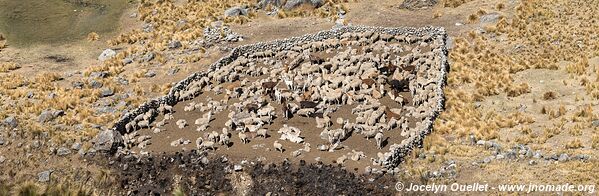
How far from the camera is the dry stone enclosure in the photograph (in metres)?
32.8

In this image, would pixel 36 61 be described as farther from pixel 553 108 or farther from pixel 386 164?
pixel 553 108

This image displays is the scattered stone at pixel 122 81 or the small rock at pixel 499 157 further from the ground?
the small rock at pixel 499 157

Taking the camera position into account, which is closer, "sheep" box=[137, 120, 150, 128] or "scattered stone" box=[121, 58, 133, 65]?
"sheep" box=[137, 120, 150, 128]

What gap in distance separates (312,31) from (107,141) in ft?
70.1

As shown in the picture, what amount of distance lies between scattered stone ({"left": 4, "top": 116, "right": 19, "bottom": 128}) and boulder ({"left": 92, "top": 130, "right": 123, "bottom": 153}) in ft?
19.5

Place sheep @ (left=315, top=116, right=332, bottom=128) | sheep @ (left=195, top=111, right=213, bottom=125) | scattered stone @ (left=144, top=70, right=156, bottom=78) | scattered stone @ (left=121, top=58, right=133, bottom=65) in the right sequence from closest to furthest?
sheep @ (left=315, top=116, right=332, bottom=128) < sheep @ (left=195, top=111, right=213, bottom=125) < scattered stone @ (left=144, top=70, right=156, bottom=78) < scattered stone @ (left=121, top=58, right=133, bottom=65)

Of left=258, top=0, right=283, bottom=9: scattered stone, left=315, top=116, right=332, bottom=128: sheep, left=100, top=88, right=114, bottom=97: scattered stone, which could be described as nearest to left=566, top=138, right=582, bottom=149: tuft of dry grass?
left=315, top=116, right=332, bottom=128: sheep

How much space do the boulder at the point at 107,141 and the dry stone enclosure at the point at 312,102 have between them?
28 centimetres

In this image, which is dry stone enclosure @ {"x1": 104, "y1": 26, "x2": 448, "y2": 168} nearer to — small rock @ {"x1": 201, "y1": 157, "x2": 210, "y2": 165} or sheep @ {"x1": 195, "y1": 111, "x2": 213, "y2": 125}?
sheep @ {"x1": 195, "y1": 111, "x2": 213, "y2": 125}

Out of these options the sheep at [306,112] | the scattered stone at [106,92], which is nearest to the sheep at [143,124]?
the scattered stone at [106,92]

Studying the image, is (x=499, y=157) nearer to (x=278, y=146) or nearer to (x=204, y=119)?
(x=278, y=146)

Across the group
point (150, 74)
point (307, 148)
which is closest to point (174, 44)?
point (150, 74)

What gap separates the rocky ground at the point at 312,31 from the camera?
29281 millimetres

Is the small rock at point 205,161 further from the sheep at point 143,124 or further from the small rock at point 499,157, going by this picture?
the small rock at point 499,157
